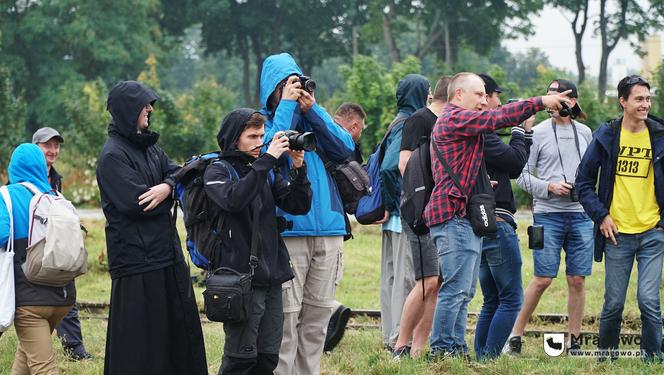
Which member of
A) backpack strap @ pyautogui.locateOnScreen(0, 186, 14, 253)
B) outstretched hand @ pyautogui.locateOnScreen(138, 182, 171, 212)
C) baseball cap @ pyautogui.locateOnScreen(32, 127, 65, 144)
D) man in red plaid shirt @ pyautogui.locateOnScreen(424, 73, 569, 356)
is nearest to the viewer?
outstretched hand @ pyautogui.locateOnScreen(138, 182, 171, 212)

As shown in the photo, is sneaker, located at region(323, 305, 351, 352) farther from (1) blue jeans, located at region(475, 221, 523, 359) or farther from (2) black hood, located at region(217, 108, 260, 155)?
(2) black hood, located at region(217, 108, 260, 155)

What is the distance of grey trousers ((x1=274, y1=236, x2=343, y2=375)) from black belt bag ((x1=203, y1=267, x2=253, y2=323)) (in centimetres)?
70

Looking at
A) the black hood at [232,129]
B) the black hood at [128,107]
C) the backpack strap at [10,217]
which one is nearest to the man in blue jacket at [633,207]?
the black hood at [232,129]

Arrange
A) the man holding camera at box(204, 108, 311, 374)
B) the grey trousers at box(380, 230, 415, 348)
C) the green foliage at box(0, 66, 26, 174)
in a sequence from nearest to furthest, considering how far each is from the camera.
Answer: the man holding camera at box(204, 108, 311, 374) → the grey trousers at box(380, 230, 415, 348) → the green foliage at box(0, 66, 26, 174)

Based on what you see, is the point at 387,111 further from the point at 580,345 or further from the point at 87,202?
the point at 580,345

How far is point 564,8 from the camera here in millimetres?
53062

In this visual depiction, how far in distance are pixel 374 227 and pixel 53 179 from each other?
943 cm

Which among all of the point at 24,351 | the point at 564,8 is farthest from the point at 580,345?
the point at 564,8

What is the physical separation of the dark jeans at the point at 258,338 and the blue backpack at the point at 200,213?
0.36m

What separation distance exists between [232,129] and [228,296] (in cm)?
99

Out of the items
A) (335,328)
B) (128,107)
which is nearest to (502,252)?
(335,328)

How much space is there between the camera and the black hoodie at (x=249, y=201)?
5863 mm

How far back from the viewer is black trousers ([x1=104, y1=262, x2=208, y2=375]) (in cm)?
652

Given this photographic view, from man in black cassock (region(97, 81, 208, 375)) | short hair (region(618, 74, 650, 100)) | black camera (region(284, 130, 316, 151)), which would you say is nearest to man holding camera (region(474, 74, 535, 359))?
short hair (region(618, 74, 650, 100))
